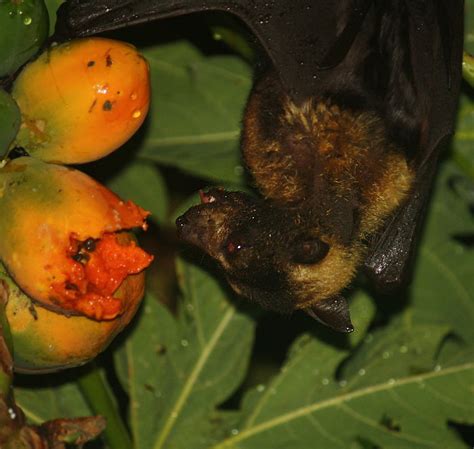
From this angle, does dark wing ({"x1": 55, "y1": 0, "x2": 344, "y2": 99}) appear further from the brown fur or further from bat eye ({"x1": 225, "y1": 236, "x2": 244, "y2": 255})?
bat eye ({"x1": 225, "y1": 236, "x2": 244, "y2": 255})

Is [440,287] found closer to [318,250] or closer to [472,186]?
[472,186]

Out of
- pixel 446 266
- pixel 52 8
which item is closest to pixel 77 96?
pixel 52 8

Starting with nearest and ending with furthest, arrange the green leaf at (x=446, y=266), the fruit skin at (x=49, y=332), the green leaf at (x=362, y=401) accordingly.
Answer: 1. the fruit skin at (x=49, y=332)
2. the green leaf at (x=362, y=401)
3. the green leaf at (x=446, y=266)

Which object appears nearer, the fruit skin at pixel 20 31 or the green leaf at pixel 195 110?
the fruit skin at pixel 20 31

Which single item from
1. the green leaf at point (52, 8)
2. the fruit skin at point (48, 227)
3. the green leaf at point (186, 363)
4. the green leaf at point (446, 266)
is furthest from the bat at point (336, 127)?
the green leaf at point (446, 266)

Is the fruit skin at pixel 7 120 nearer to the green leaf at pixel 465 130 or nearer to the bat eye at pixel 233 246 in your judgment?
the bat eye at pixel 233 246

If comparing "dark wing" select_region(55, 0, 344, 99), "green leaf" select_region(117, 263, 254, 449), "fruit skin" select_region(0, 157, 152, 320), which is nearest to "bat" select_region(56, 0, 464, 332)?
"dark wing" select_region(55, 0, 344, 99)

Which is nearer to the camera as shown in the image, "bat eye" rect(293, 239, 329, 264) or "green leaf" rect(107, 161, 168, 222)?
"bat eye" rect(293, 239, 329, 264)
